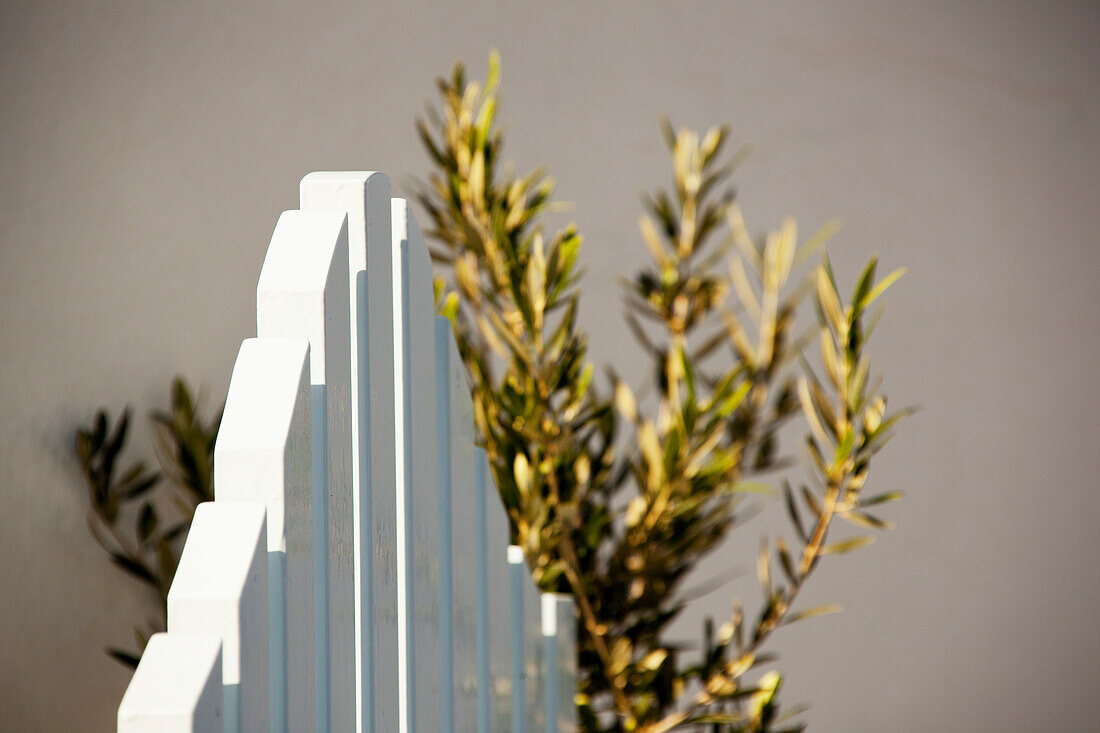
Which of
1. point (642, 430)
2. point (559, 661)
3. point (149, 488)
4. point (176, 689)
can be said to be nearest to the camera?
point (176, 689)

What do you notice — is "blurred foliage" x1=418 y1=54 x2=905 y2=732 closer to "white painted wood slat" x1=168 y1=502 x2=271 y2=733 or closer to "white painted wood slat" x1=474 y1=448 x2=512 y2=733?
"white painted wood slat" x1=474 y1=448 x2=512 y2=733

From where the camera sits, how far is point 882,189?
2.25m

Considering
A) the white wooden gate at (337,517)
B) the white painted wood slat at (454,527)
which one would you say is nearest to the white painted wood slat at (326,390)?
the white wooden gate at (337,517)

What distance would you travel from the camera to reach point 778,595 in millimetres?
1448

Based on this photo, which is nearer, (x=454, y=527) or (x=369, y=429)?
(x=369, y=429)

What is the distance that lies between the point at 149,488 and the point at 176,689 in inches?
59.2

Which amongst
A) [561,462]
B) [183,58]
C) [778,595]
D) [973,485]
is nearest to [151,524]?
[561,462]

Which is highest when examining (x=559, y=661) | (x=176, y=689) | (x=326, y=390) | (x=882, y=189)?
(x=882, y=189)

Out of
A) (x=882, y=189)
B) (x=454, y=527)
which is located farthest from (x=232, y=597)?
(x=882, y=189)

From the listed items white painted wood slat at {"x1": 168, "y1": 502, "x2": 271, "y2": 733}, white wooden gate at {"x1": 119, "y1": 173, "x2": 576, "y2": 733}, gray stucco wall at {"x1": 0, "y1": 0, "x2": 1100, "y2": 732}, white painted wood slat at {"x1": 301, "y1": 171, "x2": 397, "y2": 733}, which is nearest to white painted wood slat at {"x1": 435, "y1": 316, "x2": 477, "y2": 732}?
white wooden gate at {"x1": 119, "y1": 173, "x2": 576, "y2": 733}

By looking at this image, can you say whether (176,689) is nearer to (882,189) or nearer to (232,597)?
(232,597)

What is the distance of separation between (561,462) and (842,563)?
3.44 feet

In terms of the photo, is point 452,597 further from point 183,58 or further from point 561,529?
point 183,58

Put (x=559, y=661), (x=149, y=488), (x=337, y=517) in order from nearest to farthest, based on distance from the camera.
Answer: (x=337, y=517) < (x=559, y=661) < (x=149, y=488)
